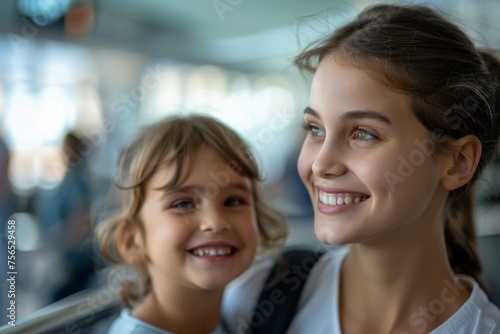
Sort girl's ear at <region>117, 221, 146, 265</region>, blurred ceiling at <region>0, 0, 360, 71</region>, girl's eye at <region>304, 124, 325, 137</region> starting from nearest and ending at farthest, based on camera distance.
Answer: girl's eye at <region>304, 124, 325, 137</region>, girl's ear at <region>117, 221, 146, 265</region>, blurred ceiling at <region>0, 0, 360, 71</region>

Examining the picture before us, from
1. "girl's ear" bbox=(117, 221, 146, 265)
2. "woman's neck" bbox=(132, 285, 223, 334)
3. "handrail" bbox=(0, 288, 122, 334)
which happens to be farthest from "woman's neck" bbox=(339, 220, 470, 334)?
"handrail" bbox=(0, 288, 122, 334)

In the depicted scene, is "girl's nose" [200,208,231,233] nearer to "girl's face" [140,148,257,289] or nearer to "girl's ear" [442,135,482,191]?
"girl's face" [140,148,257,289]

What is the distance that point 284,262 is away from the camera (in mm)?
1246

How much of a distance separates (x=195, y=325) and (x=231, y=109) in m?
6.26

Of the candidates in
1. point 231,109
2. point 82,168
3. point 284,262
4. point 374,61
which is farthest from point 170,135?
point 231,109

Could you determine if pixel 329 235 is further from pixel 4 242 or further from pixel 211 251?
pixel 4 242

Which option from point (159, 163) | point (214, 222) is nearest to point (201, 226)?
point (214, 222)

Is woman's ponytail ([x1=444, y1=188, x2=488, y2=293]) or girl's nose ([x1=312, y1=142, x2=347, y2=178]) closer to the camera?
girl's nose ([x1=312, y1=142, x2=347, y2=178])

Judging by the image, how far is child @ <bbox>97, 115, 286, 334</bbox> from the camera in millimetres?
1204

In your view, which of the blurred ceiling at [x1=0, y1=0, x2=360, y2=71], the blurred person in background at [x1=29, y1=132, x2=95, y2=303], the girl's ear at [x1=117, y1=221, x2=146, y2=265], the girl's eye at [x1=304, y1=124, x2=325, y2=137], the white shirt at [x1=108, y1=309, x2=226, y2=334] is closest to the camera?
the girl's eye at [x1=304, y1=124, x2=325, y2=137]

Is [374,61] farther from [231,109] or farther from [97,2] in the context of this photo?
[231,109]

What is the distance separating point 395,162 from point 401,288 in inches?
11.8

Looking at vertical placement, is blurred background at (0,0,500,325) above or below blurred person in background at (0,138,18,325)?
below

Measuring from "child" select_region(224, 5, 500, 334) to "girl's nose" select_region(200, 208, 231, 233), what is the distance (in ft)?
0.69
